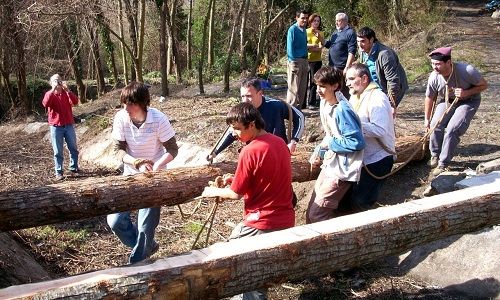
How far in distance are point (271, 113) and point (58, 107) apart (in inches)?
216

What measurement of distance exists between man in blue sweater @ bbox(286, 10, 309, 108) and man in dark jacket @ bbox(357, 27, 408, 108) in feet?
8.84

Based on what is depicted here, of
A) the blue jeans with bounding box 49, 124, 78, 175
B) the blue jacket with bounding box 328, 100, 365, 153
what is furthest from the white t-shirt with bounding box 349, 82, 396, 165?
the blue jeans with bounding box 49, 124, 78, 175

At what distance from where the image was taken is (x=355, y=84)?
4.72m

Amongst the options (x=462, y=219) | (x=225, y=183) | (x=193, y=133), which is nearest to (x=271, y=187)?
(x=225, y=183)

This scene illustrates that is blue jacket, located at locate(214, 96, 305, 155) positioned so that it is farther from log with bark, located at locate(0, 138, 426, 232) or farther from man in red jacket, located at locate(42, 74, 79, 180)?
man in red jacket, located at locate(42, 74, 79, 180)

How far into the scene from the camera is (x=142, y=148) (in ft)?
15.9

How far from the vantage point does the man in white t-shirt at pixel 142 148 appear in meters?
4.73

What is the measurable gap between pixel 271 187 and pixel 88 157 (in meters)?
8.46

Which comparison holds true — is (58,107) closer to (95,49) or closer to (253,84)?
(253,84)

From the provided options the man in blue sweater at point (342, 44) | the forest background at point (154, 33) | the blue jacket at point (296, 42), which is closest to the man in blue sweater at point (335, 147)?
the man in blue sweater at point (342, 44)

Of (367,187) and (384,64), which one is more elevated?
(384,64)

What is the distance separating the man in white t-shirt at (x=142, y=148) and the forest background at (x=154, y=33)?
320 inches

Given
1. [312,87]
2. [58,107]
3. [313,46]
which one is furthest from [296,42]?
[58,107]

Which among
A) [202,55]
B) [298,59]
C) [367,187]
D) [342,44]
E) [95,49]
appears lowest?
[95,49]
